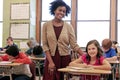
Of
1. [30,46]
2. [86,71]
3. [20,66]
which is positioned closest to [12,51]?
[20,66]

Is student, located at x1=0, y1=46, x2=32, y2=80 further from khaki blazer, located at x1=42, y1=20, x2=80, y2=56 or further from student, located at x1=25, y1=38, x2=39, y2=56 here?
student, located at x1=25, y1=38, x2=39, y2=56

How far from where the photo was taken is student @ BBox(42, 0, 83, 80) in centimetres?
292

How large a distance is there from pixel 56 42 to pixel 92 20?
5331 millimetres

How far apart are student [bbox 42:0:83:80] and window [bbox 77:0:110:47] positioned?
5136 millimetres

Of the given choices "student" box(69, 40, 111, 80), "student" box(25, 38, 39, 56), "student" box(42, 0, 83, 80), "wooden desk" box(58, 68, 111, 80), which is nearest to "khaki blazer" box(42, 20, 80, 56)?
"student" box(42, 0, 83, 80)

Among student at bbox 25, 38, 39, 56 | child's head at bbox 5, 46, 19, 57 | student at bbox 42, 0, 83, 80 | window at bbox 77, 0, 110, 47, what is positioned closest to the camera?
student at bbox 42, 0, 83, 80

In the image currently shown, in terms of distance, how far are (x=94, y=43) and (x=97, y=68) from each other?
1.50 feet

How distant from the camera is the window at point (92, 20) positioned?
798 centimetres

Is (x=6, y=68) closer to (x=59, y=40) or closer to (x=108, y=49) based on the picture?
(x=59, y=40)

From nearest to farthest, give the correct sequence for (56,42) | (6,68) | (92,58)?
(56,42) < (92,58) < (6,68)

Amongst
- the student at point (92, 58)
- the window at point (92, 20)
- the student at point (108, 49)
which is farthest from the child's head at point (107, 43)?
the window at point (92, 20)

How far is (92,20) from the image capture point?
8.09 m

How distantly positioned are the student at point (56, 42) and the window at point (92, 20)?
16.8ft

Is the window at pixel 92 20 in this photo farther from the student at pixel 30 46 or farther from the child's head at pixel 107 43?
the child's head at pixel 107 43
